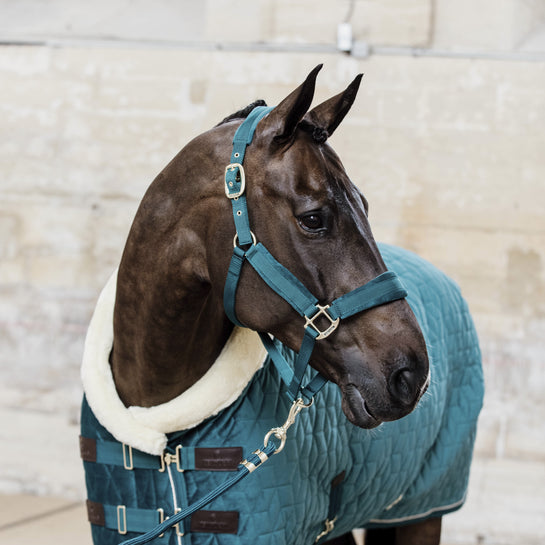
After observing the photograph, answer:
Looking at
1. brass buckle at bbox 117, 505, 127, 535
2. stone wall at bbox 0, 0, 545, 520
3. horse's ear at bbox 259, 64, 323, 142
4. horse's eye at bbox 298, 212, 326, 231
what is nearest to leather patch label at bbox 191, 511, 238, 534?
brass buckle at bbox 117, 505, 127, 535

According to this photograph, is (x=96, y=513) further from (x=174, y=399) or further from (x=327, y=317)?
(x=327, y=317)

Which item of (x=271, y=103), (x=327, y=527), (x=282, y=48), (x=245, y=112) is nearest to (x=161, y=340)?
(x=245, y=112)

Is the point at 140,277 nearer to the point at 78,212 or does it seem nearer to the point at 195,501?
the point at 195,501

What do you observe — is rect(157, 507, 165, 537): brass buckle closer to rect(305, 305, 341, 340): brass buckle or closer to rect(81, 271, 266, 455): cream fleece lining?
rect(81, 271, 266, 455): cream fleece lining

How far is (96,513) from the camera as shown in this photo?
144cm

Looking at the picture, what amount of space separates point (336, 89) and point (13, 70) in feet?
4.63

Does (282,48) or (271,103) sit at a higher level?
(282,48)

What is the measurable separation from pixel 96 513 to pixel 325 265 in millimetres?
677

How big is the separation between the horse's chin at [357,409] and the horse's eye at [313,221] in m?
0.24

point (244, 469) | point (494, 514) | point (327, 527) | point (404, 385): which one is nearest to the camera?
point (404, 385)

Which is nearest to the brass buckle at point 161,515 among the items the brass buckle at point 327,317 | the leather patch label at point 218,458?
the leather patch label at point 218,458

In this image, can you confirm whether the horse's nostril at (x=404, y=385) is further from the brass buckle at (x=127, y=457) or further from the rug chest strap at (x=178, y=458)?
the brass buckle at (x=127, y=457)

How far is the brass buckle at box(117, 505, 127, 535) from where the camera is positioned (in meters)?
1.39

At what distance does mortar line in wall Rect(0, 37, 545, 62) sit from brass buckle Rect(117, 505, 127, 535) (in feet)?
7.35
